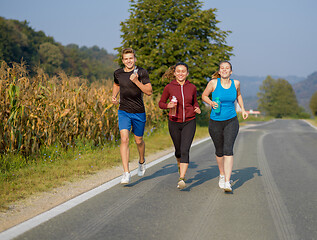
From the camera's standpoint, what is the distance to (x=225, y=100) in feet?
17.8

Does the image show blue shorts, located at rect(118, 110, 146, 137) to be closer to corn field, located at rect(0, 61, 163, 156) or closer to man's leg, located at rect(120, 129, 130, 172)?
man's leg, located at rect(120, 129, 130, 172)

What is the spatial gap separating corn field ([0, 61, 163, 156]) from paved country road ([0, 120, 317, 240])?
2667 millimetres

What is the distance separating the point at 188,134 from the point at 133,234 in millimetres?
2334

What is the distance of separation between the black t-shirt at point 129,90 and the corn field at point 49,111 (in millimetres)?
2518

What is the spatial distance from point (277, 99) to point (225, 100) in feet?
415

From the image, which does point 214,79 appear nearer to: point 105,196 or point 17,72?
point 105,196

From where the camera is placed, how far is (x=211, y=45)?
979 inches

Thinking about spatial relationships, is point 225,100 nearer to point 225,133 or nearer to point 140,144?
point 225,133

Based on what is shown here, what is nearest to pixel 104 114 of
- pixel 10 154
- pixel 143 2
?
pixel 10 154

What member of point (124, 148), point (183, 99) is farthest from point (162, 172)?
point (183, 99)

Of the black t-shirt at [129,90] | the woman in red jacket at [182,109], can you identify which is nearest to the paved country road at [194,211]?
the woman in red jacket at [182,109]

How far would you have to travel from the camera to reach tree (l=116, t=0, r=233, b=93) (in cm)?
2397

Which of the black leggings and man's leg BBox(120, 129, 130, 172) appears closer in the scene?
the black leggings

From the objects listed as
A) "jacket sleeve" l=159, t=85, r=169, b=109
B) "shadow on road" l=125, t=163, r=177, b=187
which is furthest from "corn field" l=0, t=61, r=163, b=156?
"jacket sleeve" l=159, t=85, r=169, b=109
